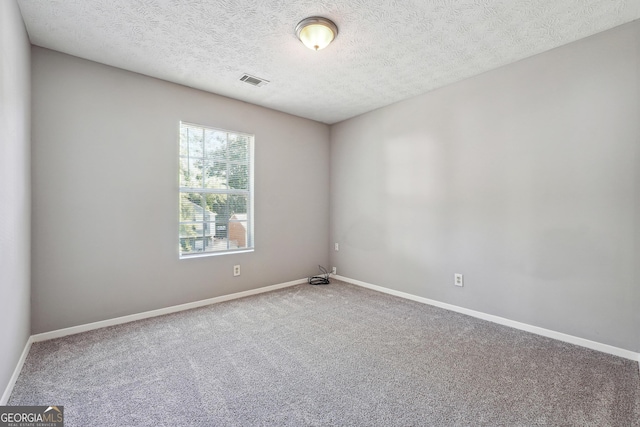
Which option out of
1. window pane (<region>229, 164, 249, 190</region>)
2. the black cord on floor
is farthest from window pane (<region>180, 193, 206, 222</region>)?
the black cord on floor

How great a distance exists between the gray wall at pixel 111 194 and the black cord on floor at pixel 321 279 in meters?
0.90

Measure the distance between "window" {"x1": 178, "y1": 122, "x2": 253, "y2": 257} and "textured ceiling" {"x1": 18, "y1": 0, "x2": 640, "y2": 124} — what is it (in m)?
0.68

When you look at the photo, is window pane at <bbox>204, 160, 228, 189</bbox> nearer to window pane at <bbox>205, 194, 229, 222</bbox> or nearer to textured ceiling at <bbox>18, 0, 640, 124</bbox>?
window pane at <bbox>205, 194, 229, 222</bbox>

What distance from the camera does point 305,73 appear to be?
295cm

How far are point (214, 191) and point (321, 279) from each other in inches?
82.1

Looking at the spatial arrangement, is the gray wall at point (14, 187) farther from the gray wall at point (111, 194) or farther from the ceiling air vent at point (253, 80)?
the ceiling air vent at point (253, 80)

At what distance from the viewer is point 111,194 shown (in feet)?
9.07

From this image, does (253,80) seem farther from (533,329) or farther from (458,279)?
(533,329)

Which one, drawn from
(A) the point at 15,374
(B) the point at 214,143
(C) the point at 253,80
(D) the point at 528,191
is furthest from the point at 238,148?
(D) the point at 528,191

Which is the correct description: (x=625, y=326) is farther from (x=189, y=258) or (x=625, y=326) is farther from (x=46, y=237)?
(x=46, y=237)

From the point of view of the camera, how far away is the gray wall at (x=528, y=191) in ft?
7.23

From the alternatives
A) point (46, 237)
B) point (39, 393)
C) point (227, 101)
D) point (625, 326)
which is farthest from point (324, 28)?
point (625, 326)

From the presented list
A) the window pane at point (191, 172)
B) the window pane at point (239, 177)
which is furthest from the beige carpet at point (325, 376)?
the window pane at point (239, 177)

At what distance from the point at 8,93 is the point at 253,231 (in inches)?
100
